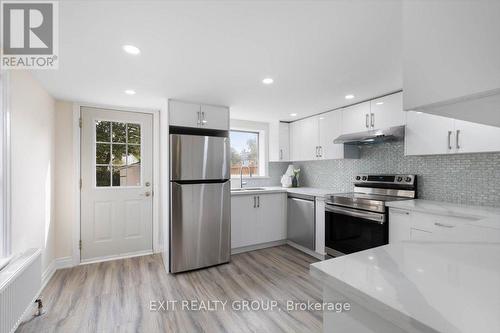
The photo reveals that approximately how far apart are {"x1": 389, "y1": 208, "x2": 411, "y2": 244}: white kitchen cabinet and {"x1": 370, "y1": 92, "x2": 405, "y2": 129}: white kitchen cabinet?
0.96 meters

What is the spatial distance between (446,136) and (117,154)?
3.88 meters

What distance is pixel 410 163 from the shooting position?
2.78 meters

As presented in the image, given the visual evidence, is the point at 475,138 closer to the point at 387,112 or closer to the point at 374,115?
the point at 387,112

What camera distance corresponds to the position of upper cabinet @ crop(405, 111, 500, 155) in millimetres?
2010

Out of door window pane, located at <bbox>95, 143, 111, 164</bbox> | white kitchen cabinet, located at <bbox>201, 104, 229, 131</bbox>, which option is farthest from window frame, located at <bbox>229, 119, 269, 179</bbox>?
door window pane, located at <bbox>95, 143, 111, 164</bbox>

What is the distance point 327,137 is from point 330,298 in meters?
2.97

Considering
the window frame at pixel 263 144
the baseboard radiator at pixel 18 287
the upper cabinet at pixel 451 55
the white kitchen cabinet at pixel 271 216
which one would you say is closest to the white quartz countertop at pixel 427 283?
the upper cabinet at pixel 451 55

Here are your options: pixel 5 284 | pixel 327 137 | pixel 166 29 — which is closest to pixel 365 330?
pixel 166 29

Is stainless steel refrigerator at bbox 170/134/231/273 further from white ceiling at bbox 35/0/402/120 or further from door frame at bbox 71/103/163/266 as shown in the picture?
door frame at bbox 71/103/163/266

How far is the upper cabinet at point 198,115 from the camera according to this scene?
292cm

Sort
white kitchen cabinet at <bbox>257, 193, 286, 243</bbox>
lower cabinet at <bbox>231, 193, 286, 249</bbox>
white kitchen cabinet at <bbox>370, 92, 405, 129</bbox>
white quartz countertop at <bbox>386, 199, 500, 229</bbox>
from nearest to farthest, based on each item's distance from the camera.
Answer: white quartz countertop at <bbox>386, 199, 500, 229</bbox> → white kitchen cabinet at <bbox>370, 92, 405, 129</bbox> → lower cabinet at <bbox>231, 193, 286, 249</bbox> → white kitchen cabinet at <bbox>257, 193, 286, 243</bbox>

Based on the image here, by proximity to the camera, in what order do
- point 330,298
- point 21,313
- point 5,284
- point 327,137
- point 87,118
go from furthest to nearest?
point 327,137, point 87,118, point 21,313, point 5,284, point 330,298

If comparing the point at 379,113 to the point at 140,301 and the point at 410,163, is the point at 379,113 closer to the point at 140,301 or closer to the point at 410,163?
the point at 410,163

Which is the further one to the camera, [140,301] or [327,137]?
[327,137]
